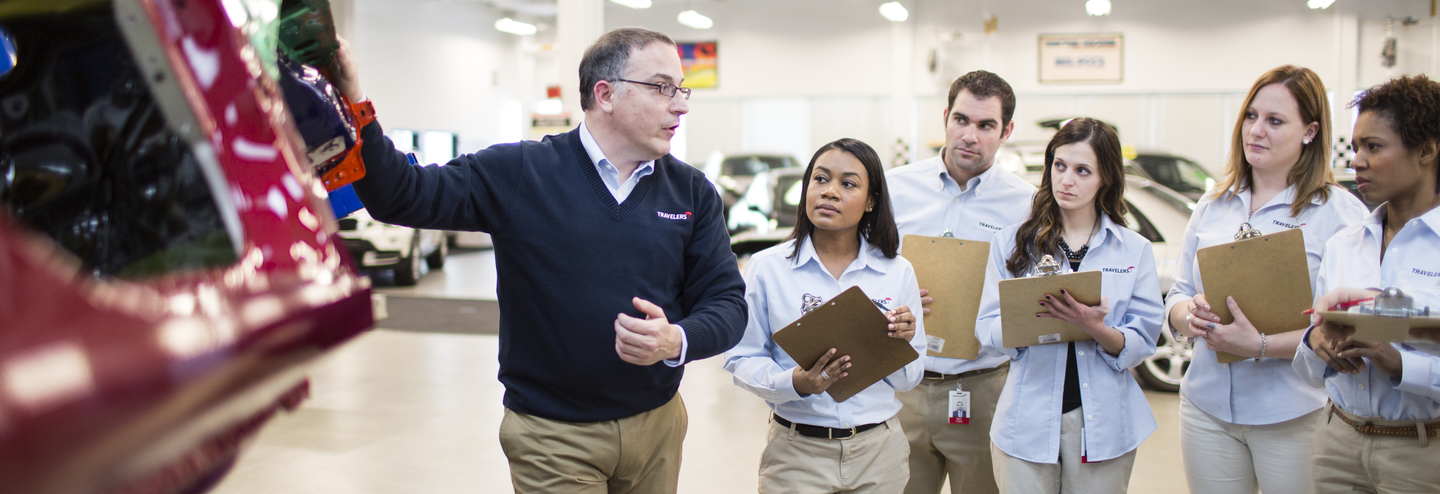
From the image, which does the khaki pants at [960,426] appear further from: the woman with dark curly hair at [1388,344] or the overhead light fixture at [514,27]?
Result: the overhead light fixture at [514,27]

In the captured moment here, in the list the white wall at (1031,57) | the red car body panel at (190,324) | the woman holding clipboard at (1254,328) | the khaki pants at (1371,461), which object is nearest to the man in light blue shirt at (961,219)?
the woman holding clipboard at (1254,328)

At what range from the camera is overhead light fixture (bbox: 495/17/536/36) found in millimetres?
16717

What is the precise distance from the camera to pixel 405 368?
5887 mm

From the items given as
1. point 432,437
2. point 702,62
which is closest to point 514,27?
point 702,62

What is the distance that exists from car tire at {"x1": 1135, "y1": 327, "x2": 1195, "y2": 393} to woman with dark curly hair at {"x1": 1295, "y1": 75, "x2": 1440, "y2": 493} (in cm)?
293

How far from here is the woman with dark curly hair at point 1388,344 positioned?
172 cm

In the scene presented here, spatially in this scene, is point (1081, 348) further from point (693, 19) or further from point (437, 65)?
point (437, 65)

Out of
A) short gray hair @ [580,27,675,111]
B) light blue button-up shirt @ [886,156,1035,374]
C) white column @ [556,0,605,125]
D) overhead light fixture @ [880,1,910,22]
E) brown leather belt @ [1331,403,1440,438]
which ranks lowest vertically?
brown leather belt @ [1331,403,1440,438]

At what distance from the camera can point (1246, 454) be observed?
84.7 inches

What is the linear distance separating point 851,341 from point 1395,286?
1.19 m

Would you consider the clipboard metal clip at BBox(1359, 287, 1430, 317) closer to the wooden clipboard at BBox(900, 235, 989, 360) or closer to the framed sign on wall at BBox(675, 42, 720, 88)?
the wooden clipboard at BBox(900, 235, 989, 360)

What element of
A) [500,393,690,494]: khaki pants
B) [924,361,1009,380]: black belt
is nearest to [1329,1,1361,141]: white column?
[924,361,1009,380]: black belt

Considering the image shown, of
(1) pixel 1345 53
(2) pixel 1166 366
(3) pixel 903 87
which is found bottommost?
(2) pixel 1166 366

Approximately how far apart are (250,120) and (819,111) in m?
16.0
